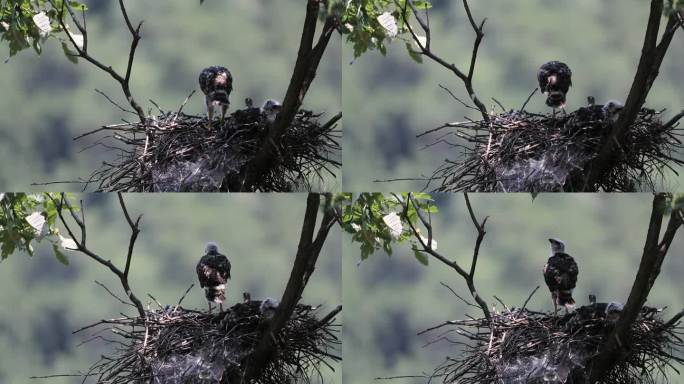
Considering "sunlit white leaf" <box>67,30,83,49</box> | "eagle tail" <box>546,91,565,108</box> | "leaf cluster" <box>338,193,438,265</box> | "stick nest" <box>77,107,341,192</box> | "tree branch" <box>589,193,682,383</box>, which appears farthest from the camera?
"sunlit white leaf" <box>67,30,83,49</box>

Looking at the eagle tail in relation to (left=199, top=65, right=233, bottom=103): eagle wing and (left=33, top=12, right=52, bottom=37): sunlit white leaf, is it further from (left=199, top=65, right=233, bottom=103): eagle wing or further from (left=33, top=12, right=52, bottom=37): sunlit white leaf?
(left=33, top=12, right=52, bottom=37): sunlit white leaf

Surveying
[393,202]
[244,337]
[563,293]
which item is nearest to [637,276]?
[563,293]

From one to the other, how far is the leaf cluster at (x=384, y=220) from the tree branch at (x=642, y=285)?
0.62 m

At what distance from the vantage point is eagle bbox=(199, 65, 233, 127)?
4.48 m

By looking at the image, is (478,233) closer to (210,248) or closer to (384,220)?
(384,220)

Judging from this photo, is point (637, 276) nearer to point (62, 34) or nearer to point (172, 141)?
point (172, 141)

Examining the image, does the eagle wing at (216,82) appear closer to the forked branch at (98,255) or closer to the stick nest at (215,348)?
the forked branch at (98,255)

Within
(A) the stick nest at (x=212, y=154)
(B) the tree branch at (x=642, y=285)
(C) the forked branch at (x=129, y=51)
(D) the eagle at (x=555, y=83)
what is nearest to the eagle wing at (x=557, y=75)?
(D) the eagle at (x=555, y=83)

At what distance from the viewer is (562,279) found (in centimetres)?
455

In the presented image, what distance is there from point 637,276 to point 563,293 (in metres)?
0.41

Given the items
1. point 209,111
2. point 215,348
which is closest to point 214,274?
point 215,348

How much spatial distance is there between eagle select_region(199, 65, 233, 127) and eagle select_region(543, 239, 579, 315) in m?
1.10

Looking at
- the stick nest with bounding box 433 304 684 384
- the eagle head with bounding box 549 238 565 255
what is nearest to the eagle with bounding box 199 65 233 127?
the stick nest with bounding box 433 304 684 384

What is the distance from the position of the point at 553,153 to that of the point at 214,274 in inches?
43.0
